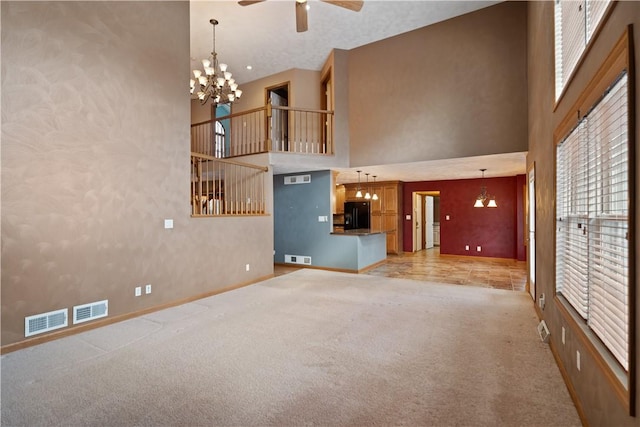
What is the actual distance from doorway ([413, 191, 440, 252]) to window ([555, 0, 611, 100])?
291 inches

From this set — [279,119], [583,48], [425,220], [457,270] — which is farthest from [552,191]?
[425,220]

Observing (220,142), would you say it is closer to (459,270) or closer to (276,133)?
(276,133)

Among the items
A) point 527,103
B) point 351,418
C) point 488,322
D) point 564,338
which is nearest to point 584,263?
point 564,338

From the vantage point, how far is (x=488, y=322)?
3.58 m

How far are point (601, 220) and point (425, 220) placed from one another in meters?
10.1

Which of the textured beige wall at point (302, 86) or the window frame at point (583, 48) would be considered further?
the textured beige wall at point (302, 86)

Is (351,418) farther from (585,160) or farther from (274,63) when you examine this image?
(274,63)

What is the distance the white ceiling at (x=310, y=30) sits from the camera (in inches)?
208

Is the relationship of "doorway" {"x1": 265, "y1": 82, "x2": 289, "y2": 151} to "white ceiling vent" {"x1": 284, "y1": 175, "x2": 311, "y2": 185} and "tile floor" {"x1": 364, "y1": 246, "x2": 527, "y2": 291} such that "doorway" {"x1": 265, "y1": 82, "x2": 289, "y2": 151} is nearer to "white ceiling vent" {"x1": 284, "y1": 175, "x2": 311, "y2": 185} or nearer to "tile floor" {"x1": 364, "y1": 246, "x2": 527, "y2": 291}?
"white ceiling vent" {"x1": 284, "y1": 175, "x2": 311, "y2": 185}

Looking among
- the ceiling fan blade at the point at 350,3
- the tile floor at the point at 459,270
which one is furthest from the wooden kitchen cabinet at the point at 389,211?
the ceiling fan blade at the point at 350,3

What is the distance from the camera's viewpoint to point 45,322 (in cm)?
306

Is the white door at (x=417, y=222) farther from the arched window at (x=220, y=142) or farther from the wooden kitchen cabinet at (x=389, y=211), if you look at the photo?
the arched window at (x=220, y=142)

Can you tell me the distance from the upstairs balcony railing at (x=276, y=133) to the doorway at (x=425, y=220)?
4.27 metres

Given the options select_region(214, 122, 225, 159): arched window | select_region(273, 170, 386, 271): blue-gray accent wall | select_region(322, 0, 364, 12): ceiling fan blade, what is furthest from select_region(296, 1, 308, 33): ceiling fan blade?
select_region(214, 122, 225, 159): arched window
